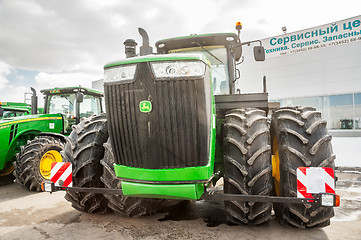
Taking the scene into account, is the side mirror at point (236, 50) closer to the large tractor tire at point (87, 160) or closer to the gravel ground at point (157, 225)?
the large tractor tire at point (87, 160)

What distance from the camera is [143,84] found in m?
2.36

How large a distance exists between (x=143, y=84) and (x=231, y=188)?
4.18 ft

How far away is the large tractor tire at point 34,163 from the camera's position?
16.8 feet

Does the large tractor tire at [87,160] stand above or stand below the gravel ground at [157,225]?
above

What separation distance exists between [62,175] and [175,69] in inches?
69.4

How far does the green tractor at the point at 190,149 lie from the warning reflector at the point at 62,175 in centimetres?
5

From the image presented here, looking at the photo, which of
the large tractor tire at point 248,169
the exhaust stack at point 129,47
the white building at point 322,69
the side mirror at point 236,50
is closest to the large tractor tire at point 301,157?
the large tractor tire at point 248,169

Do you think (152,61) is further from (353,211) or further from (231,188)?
(353,211)

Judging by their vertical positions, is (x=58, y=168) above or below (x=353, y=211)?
above

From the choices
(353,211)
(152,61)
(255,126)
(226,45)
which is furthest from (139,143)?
(353,211)

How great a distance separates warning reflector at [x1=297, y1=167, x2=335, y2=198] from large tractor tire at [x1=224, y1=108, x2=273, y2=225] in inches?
10.7

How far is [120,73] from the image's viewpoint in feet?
8.01

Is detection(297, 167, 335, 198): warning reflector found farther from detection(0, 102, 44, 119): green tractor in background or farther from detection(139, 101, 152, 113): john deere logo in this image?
detection(0, 102, 44, 119): green tractor in background

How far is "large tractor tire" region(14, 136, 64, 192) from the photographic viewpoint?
5105mm
